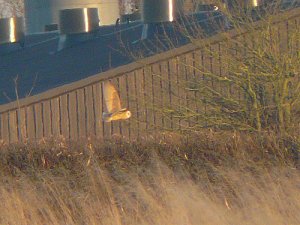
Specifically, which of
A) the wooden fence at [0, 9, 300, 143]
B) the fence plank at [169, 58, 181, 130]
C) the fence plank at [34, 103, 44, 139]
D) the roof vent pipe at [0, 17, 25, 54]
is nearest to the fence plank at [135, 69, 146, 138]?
the wooden fence at [0, 9, 300, 143]

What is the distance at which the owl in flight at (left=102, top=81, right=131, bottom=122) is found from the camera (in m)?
20.4

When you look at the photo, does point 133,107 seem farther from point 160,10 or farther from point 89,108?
point 160,10

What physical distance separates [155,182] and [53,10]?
2249 centimetres

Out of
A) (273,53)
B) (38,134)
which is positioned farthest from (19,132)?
(273,53)

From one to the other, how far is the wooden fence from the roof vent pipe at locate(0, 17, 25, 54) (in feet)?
24.2

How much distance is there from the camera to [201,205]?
391 inches

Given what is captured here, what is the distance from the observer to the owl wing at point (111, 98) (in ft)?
68.2

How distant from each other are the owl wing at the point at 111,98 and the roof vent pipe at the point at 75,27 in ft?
18.0

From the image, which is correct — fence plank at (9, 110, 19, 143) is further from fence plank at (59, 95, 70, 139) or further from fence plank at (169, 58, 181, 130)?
fence plank at (169, 58, 181, 130)

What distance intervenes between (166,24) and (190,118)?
646 cm

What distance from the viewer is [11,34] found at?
94.7 ft

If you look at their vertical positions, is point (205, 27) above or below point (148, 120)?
above

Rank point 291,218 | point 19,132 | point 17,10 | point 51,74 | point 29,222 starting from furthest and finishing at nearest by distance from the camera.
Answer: point 17,10, point 51,74, point 19,132, point 29,222, point 291,218

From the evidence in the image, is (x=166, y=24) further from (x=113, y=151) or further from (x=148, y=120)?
(x=113, y=151)
